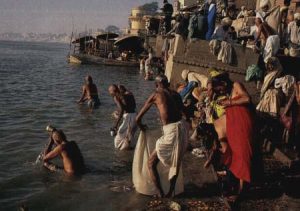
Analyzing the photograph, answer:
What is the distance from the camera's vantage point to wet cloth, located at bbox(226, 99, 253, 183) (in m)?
5.18

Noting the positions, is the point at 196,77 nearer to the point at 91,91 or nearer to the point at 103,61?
the point at 91,91

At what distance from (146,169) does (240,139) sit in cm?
163

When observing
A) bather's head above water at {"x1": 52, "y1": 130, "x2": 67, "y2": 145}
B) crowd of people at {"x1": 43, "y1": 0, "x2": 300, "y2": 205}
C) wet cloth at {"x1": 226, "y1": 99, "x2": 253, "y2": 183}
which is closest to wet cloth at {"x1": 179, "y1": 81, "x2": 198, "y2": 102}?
crowd of people at {"x1": 43, "y1": 0, "x2": 300, "y2": 205}

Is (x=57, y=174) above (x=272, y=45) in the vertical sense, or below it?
below

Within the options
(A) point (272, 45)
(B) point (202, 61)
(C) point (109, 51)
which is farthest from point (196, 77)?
(C) point (109, 51)

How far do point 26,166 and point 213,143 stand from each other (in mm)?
4086

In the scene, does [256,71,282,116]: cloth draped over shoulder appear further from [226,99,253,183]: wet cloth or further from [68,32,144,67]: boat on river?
[68,32,144,67]: boat on river

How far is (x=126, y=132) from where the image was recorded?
8.92 metres

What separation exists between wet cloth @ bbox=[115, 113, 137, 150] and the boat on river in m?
26.1

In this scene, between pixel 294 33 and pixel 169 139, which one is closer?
pixel 169 139

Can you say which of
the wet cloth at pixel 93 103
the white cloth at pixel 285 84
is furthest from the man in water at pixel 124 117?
the wet cloth at pixel 93 103

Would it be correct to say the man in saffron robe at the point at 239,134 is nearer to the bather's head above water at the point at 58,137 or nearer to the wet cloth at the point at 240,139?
the wet cloth at the point at 240,139

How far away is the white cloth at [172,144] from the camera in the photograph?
554 cm

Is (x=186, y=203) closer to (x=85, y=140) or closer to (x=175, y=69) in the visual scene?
(x=85, y=140)
